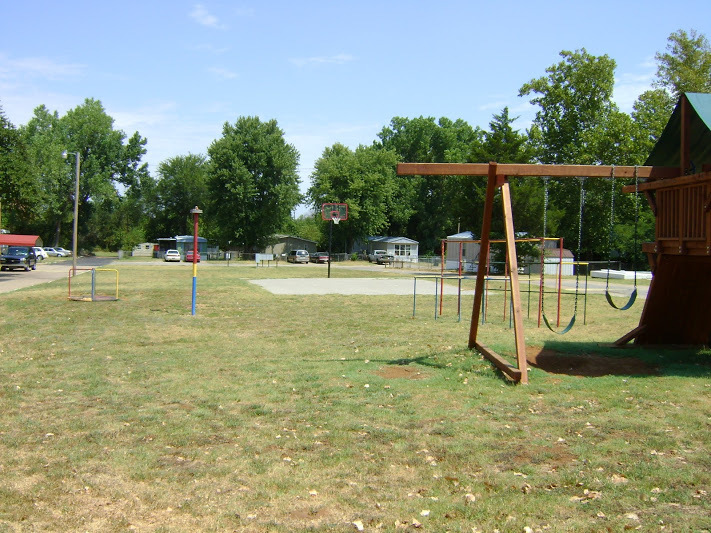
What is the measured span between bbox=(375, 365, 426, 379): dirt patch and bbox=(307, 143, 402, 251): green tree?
62.0 m

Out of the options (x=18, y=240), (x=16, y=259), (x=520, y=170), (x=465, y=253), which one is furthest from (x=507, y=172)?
(x=465, y=253)

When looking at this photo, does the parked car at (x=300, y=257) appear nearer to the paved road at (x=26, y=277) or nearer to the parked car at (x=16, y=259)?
the paved road at (x=26, y=277)

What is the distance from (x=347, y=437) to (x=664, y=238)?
6.47 meters

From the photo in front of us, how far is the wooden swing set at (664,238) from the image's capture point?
8.66 m

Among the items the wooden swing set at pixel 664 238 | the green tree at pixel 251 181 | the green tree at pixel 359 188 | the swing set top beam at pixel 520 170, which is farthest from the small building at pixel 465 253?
the swing set top beam at pixel 520 170

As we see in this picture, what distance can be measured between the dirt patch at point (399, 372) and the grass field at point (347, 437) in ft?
0.10

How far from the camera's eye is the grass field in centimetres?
425

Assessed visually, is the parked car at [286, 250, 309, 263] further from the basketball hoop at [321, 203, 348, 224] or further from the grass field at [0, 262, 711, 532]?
the grass field at [0, 262, 711, 532]

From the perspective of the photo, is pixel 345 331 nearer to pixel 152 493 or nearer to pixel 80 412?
pixel 80 412

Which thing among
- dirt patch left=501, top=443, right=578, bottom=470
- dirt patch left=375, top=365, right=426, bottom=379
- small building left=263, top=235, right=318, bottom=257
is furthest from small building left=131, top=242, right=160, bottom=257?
dirt patch left=501, top=443, right=578, bottom=470

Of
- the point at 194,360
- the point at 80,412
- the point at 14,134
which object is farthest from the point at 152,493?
the point at 14,134

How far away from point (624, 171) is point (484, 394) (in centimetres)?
419

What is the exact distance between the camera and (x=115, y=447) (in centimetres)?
555

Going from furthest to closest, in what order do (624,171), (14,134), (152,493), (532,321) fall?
(14,134) < (532,321) < (624,171) < (152,493)
